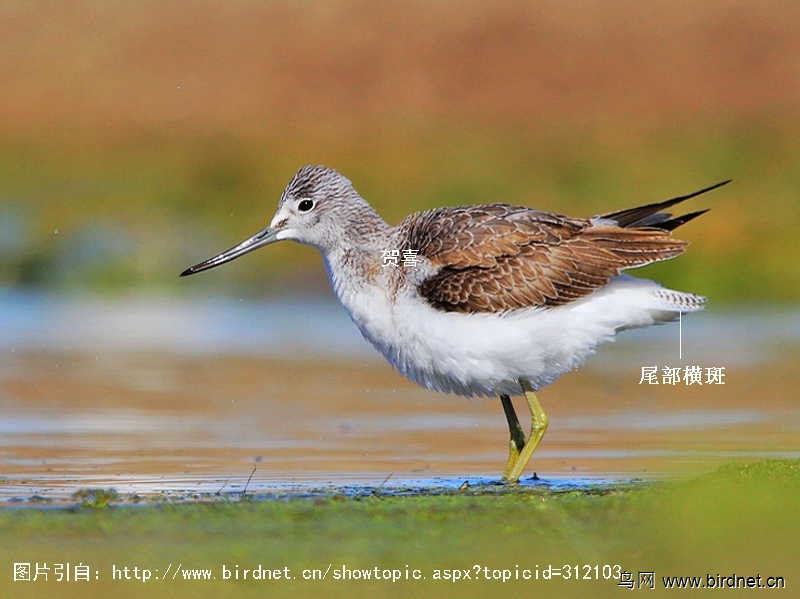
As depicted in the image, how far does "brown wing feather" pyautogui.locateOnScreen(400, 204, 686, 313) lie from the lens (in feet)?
28.0

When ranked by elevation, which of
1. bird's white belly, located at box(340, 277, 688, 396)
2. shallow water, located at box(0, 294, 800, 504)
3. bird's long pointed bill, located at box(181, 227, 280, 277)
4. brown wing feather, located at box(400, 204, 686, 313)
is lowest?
shallow water, located at box(0, 294, 800, 504)

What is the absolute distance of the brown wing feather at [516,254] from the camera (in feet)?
28.0

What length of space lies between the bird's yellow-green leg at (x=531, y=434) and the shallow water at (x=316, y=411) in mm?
143

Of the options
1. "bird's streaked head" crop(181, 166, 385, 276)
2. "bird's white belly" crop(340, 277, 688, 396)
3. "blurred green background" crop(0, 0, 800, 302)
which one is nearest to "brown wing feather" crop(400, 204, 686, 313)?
"bird's white belly" crop(340, 277, 688, 396)

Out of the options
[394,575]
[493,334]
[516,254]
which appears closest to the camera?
[394,575]

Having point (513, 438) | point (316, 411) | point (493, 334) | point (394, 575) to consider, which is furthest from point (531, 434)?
point (394, 575)

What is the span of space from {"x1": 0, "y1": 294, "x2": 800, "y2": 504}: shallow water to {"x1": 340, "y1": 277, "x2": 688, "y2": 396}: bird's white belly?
25.3 inches

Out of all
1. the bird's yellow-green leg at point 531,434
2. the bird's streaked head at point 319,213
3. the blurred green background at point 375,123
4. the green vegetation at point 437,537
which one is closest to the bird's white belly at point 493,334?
the bird's yellow-green leg at point 531,434

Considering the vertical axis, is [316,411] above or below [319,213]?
below

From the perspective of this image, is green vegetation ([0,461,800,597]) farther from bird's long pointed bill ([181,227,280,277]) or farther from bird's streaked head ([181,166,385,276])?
bird's long pointed bill ([181,227,280,277])

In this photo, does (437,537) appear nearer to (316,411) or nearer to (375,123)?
(316,411)

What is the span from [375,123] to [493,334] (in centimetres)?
1458

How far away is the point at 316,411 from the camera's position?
11086mm

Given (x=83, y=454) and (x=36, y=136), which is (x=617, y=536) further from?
(x=36, y=136)
